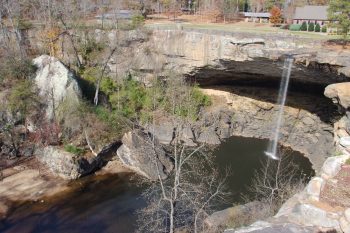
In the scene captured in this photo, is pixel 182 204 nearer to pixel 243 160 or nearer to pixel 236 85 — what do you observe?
pixel 243 160

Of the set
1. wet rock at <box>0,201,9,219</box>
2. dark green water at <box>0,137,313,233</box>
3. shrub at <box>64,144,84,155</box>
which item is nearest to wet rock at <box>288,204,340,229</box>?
dark green water at <box>0,137,313,233</box>

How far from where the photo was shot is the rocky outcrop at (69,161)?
20891mm

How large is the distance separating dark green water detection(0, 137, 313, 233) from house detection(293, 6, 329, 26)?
1596cm

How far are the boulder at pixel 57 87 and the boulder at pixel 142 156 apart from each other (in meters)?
4.53

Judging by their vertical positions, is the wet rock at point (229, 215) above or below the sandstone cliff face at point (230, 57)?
below

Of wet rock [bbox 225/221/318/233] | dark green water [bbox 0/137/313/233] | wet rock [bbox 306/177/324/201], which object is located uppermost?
wet rock [bbox 306/177/324/201]

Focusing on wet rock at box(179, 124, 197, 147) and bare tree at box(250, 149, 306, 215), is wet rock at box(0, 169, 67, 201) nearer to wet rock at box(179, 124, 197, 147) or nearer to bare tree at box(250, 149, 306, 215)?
wet rock at box(179, 124, 197, 147)

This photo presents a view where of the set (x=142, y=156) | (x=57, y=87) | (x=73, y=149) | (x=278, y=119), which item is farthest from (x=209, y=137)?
(x=57, y=87)

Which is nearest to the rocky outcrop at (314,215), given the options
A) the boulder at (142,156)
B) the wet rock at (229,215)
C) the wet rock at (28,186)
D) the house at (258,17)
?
the wet rock at (229,215)

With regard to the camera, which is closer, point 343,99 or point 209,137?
point 343,99

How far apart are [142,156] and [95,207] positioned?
4714 millimetres

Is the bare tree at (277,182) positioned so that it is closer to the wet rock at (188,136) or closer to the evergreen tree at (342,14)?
the wet rock at (188,136)

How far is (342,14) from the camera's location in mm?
18672

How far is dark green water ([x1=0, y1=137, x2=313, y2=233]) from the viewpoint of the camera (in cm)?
1680
